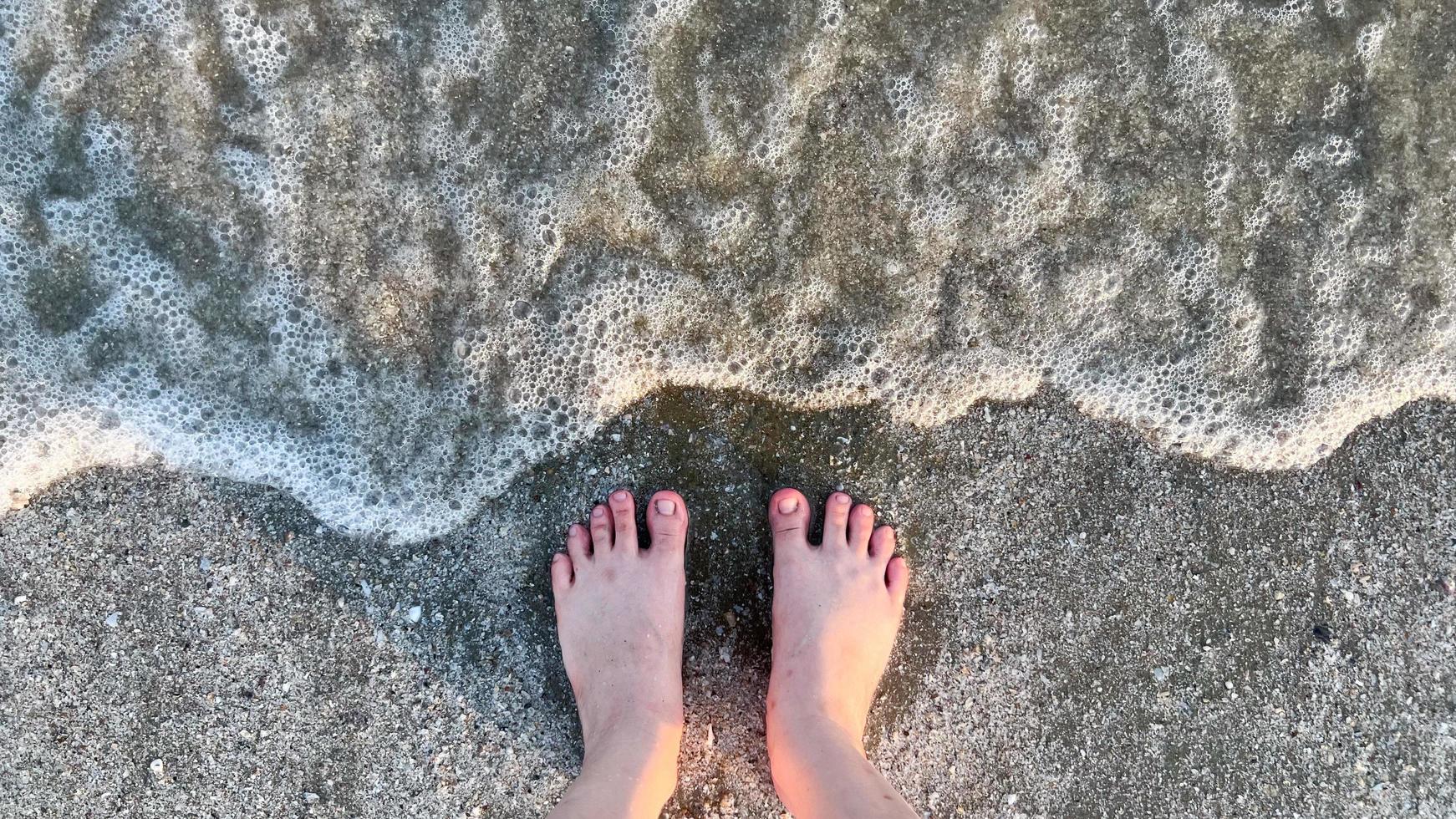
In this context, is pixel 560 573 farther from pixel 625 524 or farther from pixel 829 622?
pixel 829 622

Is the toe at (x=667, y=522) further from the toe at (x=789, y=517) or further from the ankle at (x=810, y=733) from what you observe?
the ankle at (x=810, y=733)

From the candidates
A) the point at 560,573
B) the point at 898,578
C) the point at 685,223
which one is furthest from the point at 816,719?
the point at 685,223

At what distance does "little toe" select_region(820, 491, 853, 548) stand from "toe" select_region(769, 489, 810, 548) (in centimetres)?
5

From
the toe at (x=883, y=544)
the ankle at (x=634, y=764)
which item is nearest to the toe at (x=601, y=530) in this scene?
the ankle at (x=634, y=764)

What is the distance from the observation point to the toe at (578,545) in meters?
1.60

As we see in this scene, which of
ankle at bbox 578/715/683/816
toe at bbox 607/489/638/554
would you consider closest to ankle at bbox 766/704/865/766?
ankle at bbox 578/715/683/816

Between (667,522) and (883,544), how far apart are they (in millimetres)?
450

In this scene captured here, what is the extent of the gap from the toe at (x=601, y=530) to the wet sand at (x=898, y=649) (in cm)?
8

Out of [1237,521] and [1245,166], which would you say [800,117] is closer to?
[1245,166]

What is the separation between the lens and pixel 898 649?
1.60 m

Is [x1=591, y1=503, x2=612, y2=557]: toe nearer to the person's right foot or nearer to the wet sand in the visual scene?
the wet sand

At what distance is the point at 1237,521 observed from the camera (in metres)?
1.60

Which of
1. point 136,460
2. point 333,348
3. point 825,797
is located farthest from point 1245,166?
point 136,460

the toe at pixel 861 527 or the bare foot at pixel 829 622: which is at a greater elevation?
the toe at pixel 861 527
